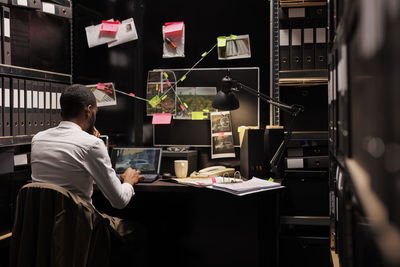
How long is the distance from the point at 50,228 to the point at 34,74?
118cm

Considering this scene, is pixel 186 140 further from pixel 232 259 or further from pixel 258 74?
pixel 232 259

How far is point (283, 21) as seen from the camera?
2.41m

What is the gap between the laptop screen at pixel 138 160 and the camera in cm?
247

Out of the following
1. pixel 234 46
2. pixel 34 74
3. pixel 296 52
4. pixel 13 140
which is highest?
pixel 234 46

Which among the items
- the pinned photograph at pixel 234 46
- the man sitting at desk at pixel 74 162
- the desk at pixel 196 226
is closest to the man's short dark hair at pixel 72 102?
the man sitting at desk at pixel 74 162

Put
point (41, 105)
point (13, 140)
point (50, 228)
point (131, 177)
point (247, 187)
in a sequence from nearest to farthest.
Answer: point (50, 228), point (247, 187), point (131, 177), point (13, 140), point (41, 105)

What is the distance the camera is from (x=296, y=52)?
2344 mm

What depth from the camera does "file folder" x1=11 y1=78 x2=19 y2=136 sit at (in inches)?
91.7

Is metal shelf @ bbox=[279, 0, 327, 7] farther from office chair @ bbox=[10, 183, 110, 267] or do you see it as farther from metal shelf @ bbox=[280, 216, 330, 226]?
office chair @ bbox=[10, 183, 110, 267]

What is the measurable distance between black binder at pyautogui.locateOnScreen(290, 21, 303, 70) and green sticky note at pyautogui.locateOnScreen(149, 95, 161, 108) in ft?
3.24

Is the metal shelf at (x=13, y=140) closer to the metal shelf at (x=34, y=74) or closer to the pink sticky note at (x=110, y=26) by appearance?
the metal shelf at (x=34, y=74)

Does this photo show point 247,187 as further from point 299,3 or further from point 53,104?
point 53,104

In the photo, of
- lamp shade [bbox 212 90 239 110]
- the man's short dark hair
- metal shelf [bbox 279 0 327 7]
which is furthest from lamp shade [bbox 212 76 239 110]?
the man's short dark hair

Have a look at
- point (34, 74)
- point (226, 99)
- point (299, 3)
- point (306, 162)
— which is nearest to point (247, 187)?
point (306, 162)
